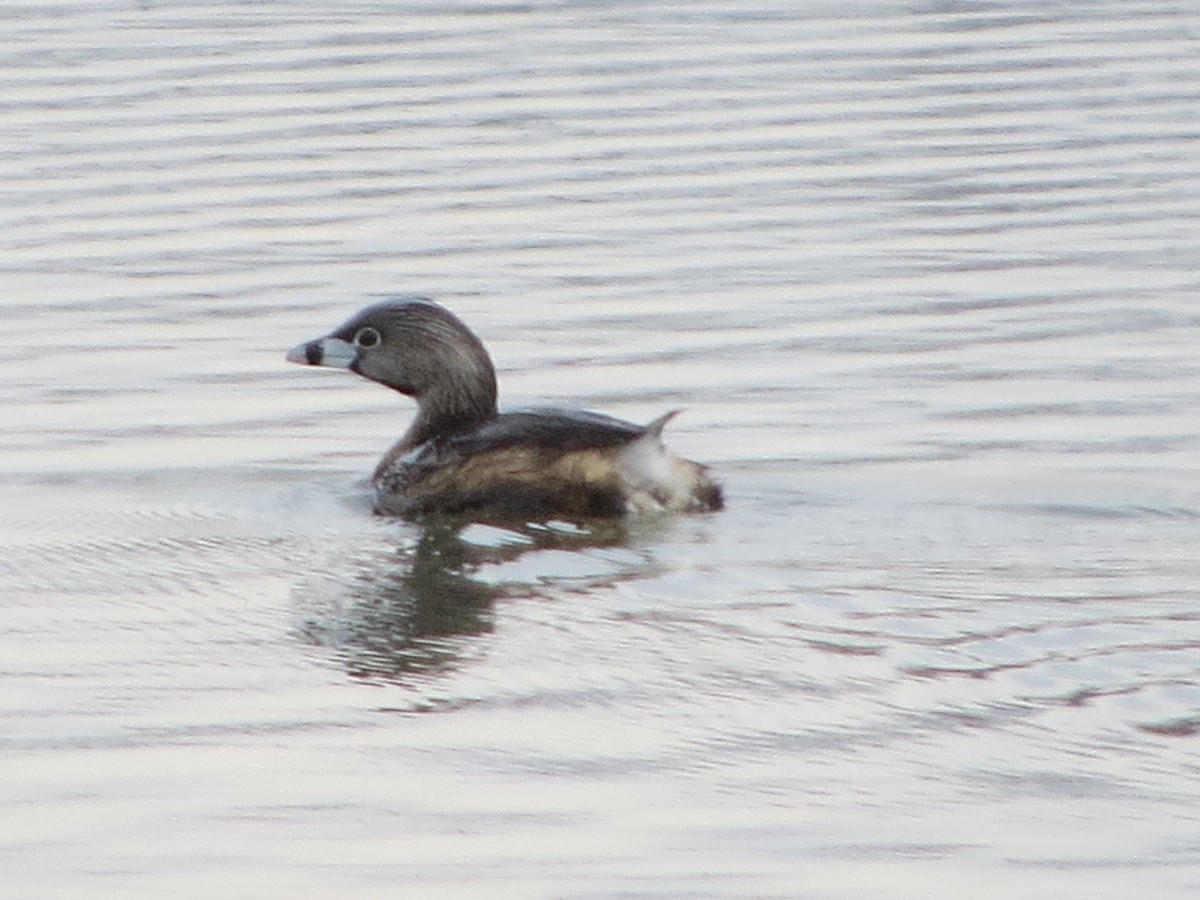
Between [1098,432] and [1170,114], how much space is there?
634 centimetres

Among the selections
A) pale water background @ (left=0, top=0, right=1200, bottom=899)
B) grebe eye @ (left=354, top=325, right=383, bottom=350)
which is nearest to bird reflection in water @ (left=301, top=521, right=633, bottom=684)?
pale water background @ (left=0, top=0, right=1200, bottom=899)

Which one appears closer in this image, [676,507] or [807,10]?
[676,507]

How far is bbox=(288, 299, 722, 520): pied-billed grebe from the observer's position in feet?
27.6

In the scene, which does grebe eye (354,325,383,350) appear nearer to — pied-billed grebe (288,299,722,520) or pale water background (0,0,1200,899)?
pied-billed grebe (288,299,722,520)

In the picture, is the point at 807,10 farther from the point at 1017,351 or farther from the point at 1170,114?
the point at 1017,351

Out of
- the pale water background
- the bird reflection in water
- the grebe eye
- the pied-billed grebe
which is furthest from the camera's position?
the grebe eye

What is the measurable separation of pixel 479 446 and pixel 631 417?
3.67 feet

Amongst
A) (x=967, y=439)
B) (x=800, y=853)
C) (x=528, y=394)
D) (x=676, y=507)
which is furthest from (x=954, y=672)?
(x=528, y=394)

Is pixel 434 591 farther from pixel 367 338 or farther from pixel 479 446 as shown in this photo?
pixel 367 338

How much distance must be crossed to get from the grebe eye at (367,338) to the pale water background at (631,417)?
1.03 feet

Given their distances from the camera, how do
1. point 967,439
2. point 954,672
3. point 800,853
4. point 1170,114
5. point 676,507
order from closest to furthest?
point 800,853 → point 954,672 → point 676,507 → point 967,439 → point 1170,114

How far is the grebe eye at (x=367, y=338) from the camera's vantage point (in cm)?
945

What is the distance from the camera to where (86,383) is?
10.2 meters

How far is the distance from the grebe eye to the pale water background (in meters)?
0.31
